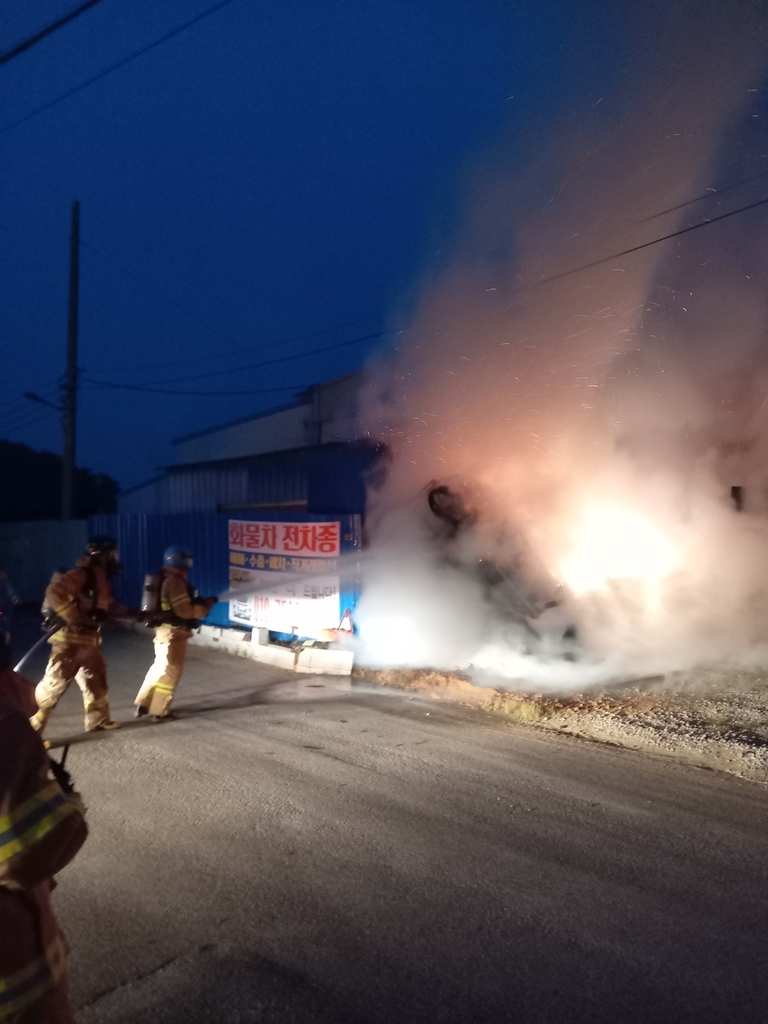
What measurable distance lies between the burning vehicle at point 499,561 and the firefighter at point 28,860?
7.75m

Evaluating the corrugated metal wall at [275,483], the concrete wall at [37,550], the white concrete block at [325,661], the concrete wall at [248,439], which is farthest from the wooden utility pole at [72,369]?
the white concrete block at [325,661]

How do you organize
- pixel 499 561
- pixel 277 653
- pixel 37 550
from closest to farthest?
pixel 499 561 → pixel 277 653 → pixel 37 550

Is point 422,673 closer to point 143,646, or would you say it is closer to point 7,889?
point 143,646

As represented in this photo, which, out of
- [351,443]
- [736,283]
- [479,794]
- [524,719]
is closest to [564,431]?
[736,283]

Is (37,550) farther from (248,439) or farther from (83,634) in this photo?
(83,634)

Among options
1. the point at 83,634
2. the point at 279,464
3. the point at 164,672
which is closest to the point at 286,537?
the point at 164,672

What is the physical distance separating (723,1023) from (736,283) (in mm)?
10267

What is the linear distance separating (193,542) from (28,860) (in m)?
12.7

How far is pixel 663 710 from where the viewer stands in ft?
24.3

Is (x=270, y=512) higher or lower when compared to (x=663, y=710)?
higher

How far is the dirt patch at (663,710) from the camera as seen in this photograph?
6191 mm

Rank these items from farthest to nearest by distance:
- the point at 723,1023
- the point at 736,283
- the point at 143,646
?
the point at 143,646 < the point at 736,283 < the point at 723,1023

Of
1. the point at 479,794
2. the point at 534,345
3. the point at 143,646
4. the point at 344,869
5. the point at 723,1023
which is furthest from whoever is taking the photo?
the point at 143,646

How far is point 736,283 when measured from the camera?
36.6 ft
